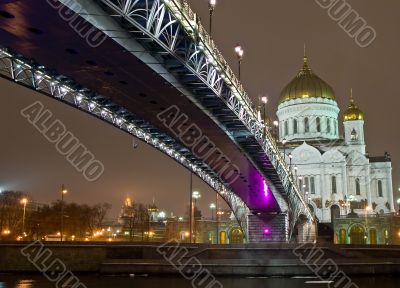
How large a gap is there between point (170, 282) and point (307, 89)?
92240 mm

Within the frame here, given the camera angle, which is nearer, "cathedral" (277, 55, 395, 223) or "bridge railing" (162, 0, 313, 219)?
"bridge railing" (162, 0, 313, 219)

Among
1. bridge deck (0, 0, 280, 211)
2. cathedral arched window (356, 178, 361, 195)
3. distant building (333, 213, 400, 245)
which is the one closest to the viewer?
bridge deck (0, 0, 280, 211)

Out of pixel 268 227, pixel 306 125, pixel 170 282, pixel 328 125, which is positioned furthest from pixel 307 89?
pixel 170 282

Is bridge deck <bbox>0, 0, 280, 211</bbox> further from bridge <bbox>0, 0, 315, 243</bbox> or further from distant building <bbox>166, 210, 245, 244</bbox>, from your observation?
distant building <bbox>166, 210, 245, 244</bbox>

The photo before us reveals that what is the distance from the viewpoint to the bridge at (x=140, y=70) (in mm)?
16000

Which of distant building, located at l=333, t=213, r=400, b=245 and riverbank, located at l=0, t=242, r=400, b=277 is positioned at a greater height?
distant building, located at l=333, t=213, r=400, b=245

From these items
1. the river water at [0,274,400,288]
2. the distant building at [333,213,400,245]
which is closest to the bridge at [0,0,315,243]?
the river water at [0,274,400,288]

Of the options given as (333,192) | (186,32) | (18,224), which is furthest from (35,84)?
(333,192)

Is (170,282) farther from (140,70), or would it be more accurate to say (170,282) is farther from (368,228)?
(368,228)

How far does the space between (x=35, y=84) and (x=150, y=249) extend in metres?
18.3

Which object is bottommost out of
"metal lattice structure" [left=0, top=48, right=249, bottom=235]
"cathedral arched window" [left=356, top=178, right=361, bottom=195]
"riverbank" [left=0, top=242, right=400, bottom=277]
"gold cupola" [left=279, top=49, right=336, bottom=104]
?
"riverbank" [left=0, top=242, right=400, bottom=277]

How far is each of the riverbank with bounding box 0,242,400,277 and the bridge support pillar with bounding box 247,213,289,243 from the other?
2441 centimetres

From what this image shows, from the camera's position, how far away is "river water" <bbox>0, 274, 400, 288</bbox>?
28742 millimetres

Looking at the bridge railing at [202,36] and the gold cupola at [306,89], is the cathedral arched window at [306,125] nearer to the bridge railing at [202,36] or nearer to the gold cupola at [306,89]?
the gold cupola at [306,89]
